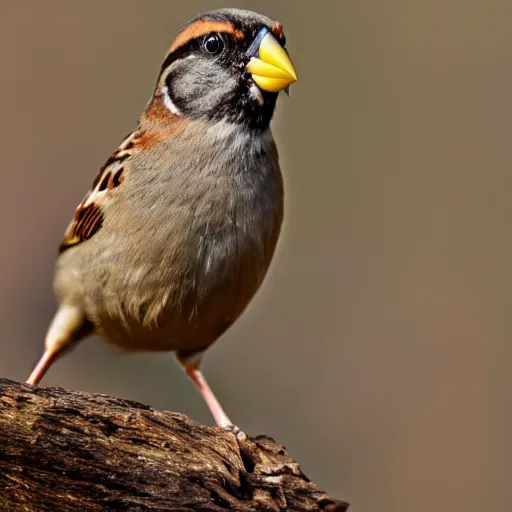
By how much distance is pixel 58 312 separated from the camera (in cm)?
422

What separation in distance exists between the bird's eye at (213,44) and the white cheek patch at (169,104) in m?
0.28

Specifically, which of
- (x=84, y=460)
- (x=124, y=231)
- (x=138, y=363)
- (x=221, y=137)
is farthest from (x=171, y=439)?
(x=138, y=363)

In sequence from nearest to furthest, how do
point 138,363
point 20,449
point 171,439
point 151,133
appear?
1. point 20,449
2. point 171,439
3. point 151,133
4. point 138,363

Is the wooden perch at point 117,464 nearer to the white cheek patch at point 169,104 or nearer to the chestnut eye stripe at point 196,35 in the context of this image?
the white cheek patch at point 169,104

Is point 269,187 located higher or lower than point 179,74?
lower

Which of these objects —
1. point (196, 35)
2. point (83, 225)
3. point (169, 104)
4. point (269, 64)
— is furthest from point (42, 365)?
point (269, 64)

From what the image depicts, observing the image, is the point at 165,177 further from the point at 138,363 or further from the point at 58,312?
the point at 138,363

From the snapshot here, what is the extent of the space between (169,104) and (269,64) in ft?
1.77

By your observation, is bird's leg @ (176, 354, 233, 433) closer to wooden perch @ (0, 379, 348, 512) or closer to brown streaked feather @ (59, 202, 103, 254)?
brown streaked feather @ (59, 202, 103, 254)

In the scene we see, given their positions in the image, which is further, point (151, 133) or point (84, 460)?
point (151, 133)

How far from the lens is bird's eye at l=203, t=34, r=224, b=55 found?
3768mm

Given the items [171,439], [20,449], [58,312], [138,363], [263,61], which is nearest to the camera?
[20,449]

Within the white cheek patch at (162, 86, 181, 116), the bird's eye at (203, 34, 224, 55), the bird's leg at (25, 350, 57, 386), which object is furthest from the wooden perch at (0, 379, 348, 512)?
the bird's eye at (203, 34, 224, 55)

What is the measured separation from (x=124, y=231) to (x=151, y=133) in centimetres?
44
